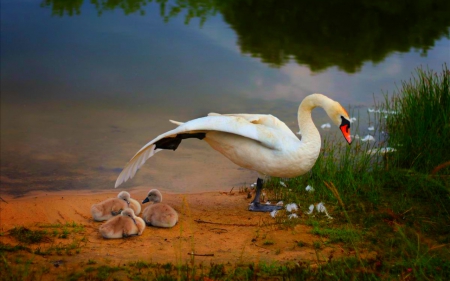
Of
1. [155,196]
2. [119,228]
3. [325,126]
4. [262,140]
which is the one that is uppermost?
[325,126]

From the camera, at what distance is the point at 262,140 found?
6195 mm

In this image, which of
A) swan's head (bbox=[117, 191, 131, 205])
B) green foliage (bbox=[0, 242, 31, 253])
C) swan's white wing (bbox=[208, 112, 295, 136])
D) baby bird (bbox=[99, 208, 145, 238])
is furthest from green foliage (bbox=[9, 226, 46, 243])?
swan's white wing (bbox=[208, 112, 295, 136])

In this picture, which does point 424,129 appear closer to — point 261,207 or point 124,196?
point 261,207

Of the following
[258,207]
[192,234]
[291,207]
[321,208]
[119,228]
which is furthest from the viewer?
[258,207]

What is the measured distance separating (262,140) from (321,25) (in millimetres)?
12948

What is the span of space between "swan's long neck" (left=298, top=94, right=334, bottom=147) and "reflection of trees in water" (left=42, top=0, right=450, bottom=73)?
8153 mm

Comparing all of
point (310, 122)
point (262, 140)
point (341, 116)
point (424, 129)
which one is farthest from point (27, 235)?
point (424, 129)

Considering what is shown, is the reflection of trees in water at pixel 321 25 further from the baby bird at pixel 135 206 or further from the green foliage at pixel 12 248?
the green foliage at pixel 12 248

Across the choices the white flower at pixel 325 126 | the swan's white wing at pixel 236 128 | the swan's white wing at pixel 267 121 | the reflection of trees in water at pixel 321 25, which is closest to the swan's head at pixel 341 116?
the swan's white wing at pixel 267 121

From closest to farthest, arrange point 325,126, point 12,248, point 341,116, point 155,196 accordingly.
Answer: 1. point 12,248
2. point 341,116
3. point 155,196
4. point 325,126

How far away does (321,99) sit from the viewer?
22.0 feet

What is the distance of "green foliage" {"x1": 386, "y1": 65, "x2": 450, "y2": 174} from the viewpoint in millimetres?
7305

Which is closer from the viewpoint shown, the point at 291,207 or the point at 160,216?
the point at 160,216

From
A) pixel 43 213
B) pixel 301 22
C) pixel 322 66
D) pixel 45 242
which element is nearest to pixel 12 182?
pixel 43 213
